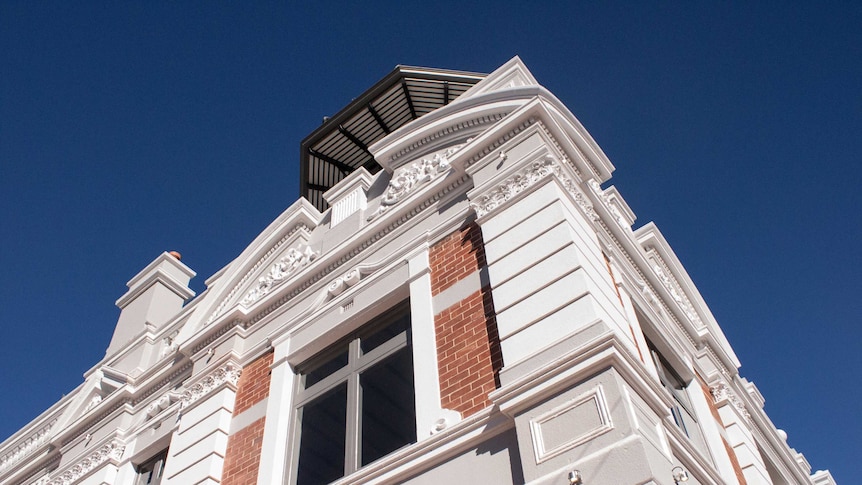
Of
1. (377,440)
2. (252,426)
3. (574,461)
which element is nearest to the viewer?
(574,461)

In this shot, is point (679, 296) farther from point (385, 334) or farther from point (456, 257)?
point (385, 334)

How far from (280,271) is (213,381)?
87.1 inches

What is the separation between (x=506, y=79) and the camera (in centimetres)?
1090

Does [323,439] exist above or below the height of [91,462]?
below

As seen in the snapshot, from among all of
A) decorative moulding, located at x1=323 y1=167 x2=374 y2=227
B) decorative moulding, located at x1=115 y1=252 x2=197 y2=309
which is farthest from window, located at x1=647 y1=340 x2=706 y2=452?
decorative moulding, located at x1=115 y1=252 x2=197 y2=309

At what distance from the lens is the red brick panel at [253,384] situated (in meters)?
10.1

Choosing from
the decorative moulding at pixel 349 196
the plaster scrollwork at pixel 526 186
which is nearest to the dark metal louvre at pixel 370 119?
the decorative moulding at pixel 349 196

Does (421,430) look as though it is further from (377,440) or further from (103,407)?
(103,407)

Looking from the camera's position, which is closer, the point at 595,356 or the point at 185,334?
the point at 595,356

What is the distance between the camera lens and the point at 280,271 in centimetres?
1207

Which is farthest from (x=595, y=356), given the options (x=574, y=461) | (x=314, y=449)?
(x=314, y=449)

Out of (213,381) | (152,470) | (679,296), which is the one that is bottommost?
(152,470)

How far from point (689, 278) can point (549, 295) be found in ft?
26.6

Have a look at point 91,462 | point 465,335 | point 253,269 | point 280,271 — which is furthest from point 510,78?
point 91,462
